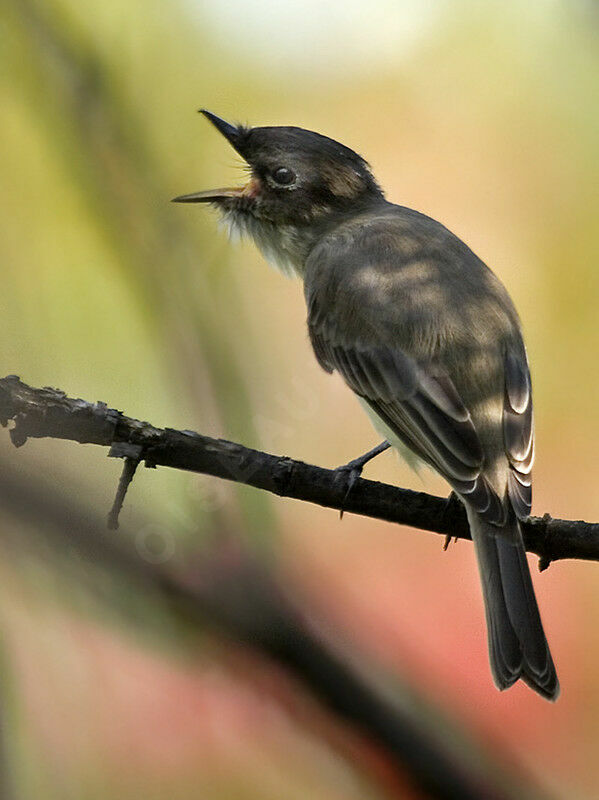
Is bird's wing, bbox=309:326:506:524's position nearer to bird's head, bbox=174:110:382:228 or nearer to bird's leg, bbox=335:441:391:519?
bird's leg, bbox=335:441:391:519

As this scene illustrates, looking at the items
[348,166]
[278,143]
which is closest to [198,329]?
[278,143]

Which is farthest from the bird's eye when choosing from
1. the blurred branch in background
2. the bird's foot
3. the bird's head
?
the blurred branch in background

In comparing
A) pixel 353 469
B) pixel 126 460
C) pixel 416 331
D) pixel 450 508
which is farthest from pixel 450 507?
pixel 126 460

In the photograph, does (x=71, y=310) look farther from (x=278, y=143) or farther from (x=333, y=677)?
(x=278, y=143)

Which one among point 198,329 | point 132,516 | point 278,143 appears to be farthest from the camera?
point 278,143

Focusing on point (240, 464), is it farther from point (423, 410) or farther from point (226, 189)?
point (226, 189)

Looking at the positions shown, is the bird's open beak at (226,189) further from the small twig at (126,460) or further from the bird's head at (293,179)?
the small twig at (126,460)

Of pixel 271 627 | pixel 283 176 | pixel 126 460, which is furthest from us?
pixel 283 176
